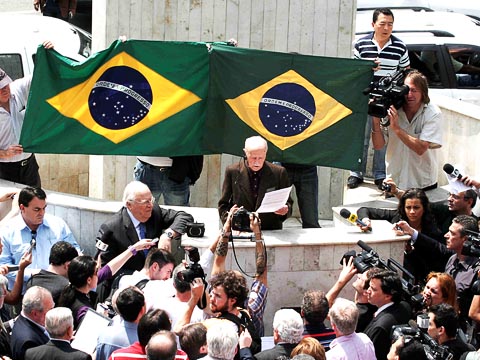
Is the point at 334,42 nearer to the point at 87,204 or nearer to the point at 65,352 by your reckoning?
the point at 87,204

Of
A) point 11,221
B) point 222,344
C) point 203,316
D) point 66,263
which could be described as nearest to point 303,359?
point 222,344

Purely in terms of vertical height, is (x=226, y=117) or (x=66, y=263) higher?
(x=226, y=117)

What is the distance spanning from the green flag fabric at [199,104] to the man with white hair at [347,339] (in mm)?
3689

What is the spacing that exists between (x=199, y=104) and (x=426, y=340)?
4.63 m

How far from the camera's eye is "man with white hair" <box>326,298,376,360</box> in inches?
416

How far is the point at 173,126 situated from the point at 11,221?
2135 mm

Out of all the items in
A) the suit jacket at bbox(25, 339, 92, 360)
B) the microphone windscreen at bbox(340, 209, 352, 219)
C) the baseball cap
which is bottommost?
the suit jacket at bbox(25, 339, 92, 360)

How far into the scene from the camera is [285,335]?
410 inches

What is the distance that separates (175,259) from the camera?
512 inches

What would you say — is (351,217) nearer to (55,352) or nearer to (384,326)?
(384,326)

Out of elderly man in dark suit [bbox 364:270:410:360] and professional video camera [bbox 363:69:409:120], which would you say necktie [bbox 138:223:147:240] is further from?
professional video camera [bbox 363:69:409:120]

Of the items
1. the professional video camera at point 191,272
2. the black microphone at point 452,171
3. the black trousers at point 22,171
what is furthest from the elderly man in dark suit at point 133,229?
the black microphone at point 452,171

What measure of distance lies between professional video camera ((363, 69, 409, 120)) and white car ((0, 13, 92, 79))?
4265mm

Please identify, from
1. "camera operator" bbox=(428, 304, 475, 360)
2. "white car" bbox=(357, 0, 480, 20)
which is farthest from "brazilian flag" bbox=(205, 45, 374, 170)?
"white car" bbox=(357, 0, 480, 20)
